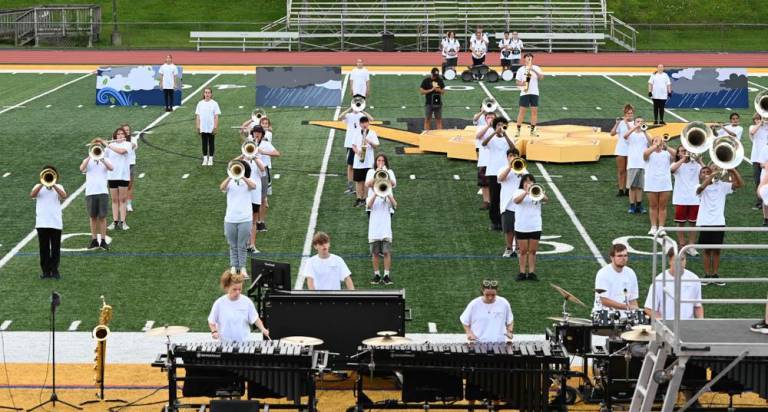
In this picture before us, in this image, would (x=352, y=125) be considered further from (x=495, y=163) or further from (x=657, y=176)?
(x=657, y=176)

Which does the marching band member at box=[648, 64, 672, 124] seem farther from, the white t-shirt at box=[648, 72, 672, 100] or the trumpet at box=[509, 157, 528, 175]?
the trumpet at box=[509, 157, 528, 175]

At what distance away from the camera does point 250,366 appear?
12.5 meters

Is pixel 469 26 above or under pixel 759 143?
above

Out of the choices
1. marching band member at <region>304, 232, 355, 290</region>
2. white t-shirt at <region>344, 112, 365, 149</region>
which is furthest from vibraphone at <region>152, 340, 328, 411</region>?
white t-shirt at <region>344, 112, 365, 149</region>

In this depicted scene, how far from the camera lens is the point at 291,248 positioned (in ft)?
66.2

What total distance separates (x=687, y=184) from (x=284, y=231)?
20.3 ft

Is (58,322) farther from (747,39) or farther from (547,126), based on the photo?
(747,39)

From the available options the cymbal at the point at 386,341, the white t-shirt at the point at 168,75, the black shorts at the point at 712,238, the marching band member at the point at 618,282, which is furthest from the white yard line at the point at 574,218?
the white t-shirt at the point at 168,75

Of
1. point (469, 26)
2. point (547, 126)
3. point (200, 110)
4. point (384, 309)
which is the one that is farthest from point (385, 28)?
point (384, 309)

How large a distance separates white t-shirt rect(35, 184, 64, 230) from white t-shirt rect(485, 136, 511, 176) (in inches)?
266

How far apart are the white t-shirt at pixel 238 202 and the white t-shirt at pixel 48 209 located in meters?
2.24

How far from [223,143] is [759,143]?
12056mm

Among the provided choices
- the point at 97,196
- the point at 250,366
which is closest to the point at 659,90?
the point at 97,196

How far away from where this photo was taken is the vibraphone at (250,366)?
12430 mm
